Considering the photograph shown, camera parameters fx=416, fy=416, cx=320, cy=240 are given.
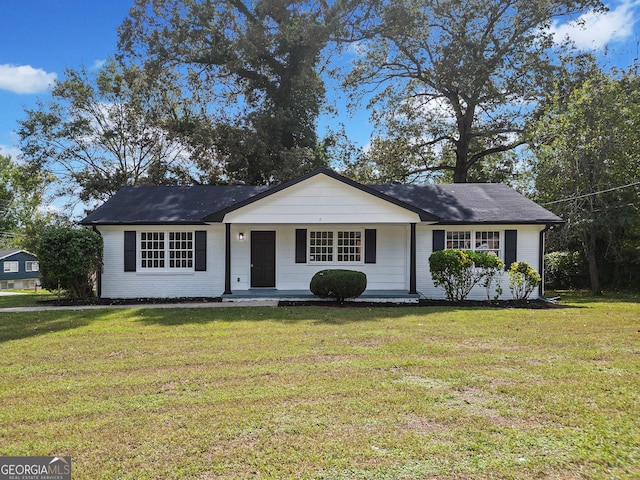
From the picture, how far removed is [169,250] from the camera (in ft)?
46.0

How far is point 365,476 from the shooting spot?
2.90 m

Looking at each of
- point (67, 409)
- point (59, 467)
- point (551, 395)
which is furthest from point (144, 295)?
point (551, 395)

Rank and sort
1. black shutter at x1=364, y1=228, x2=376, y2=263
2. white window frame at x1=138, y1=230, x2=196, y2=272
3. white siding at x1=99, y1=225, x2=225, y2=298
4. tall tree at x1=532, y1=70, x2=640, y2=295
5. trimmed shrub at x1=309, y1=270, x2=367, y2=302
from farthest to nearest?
tall tree at x1=532, y1=70, x2=640, y2=295 < black shutter at x1=364, y1=228, x2=376, y2=263 < white window frame at x1=138, y1=230, x2=196, y2=272 < white siding at x1=99, y1=225, x2=225, y2=298 < trimmed shrub at x1=309, y1=270, x2=367, y2=302

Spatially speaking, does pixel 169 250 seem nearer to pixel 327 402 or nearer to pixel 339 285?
pixel 339 285

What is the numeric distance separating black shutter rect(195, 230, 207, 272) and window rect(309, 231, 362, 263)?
3.55 meters

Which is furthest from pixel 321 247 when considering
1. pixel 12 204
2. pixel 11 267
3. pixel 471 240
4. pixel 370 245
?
pixel 11 267

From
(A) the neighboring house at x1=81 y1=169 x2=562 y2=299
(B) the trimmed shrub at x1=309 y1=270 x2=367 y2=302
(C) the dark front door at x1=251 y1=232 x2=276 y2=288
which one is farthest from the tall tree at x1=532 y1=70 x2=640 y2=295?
(C) the dark front door at x1=251 y1=232 x2=276 y2=288

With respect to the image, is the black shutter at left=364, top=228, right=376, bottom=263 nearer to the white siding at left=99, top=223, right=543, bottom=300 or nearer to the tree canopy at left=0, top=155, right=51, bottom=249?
the white siding at left=99, top=223, right=543, bottom=300

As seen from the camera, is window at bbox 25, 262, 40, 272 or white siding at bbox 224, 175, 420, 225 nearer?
white siding at bbox 224, 175, 420, 225

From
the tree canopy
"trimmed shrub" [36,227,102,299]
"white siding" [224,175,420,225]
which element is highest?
the tree canopy

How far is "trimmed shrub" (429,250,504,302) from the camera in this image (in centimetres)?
1218

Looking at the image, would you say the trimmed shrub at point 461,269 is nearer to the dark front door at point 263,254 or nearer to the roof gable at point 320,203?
the roof gable at point 320,203

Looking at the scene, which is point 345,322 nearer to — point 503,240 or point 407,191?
point 503,240

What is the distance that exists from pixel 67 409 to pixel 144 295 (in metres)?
10.3
